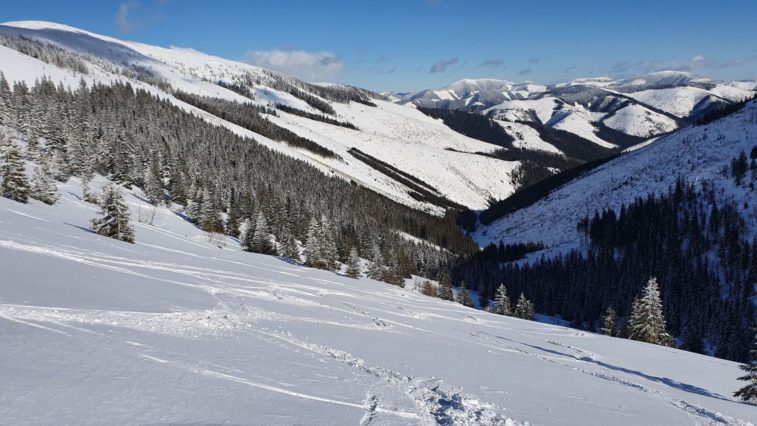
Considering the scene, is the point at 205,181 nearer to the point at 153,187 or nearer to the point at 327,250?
the point at 153,187

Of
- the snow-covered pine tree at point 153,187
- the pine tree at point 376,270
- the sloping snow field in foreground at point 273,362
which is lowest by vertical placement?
the sloping snow field in foreground at point 273,362

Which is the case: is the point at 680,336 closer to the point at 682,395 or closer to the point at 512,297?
the point at 512,297

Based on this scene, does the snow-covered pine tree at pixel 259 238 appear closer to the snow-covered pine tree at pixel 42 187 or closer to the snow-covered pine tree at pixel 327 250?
the snow-covered pine tree at pixel 327 250

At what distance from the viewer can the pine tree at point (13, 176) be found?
39469 millimetres

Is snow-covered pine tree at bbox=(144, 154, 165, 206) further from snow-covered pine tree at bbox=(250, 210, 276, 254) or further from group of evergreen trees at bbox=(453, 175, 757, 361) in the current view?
group of evergreen trees at bbox=(453, 175, 757, 361)

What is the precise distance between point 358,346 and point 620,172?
16083cm

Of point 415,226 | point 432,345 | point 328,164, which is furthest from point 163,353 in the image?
point 328,164

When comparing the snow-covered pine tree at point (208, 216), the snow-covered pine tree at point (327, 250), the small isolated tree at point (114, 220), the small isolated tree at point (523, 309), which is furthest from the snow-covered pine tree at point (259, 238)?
the small isolated tree at point (523, 309)

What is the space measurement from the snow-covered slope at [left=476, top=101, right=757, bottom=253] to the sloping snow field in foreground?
10847 centimetres

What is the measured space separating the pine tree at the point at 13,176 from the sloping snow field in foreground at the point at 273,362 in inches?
616

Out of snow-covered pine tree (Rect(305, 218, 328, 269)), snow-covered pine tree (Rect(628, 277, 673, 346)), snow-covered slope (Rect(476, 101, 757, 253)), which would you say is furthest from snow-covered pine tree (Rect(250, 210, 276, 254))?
snow-covered slope (Rect(476, 101, 757, 253))

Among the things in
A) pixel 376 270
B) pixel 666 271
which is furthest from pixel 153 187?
pixel 666 271

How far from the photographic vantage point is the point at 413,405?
37.1ft

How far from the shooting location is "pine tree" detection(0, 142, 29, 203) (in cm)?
3947
